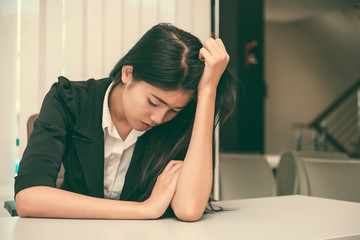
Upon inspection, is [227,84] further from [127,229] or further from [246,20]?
[246,20]

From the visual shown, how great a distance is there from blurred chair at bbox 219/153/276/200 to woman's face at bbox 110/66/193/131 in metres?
1.59

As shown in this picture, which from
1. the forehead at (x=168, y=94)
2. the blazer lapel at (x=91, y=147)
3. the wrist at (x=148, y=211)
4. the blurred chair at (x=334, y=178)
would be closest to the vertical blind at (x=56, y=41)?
the blazer lapel at (x=91, y=147)

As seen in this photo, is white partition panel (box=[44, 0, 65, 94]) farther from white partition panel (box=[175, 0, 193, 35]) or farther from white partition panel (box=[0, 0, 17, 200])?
white partition panel (box=[175, 0, 193, 35])

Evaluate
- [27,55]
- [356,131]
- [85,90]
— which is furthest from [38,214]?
[356,131]

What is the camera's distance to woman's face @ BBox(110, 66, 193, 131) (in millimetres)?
1171

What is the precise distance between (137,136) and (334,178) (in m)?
1.21

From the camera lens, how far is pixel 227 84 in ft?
4.38

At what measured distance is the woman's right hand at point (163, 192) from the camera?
962 millimetres

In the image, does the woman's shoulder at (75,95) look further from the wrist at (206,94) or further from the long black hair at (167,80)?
the wrist at (206,94)

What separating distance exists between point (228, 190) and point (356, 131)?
7421 mm

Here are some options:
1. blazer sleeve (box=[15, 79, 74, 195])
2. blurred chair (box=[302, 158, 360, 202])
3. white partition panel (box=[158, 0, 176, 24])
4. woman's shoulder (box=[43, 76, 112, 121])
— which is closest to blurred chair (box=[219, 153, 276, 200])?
blurred chair (box=[302, 158, 360, 202])

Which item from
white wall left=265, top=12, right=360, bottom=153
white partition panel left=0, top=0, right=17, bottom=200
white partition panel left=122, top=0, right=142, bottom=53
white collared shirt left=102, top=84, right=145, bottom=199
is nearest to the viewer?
white collared shirt left=102, top=84, right=145, bottom=199

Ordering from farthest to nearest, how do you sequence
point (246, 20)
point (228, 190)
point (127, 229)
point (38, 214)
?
point (246, 20) < point (228, 190) < point (38, 214) < point (127, 229)

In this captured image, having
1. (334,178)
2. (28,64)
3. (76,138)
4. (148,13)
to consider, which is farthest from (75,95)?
(334,178)
